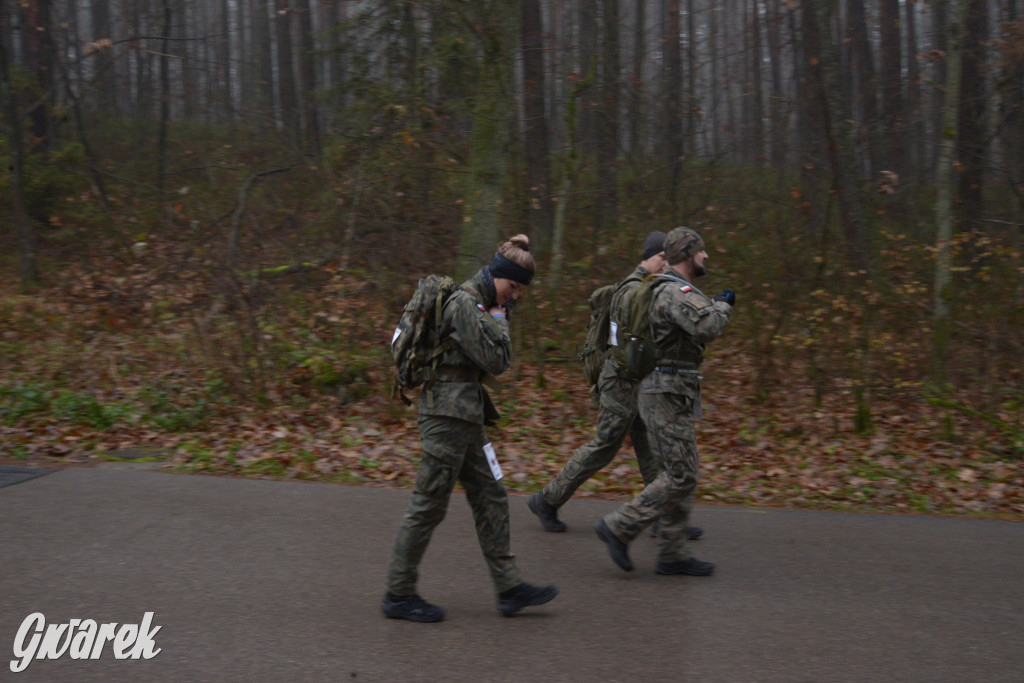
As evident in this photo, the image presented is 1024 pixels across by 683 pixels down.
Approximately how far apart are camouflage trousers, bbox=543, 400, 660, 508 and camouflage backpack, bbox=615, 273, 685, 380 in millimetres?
603

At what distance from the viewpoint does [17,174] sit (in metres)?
14.0

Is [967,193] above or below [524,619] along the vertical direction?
above

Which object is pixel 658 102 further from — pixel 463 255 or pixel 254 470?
pixel 254 470

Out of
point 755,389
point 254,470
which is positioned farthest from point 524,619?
point 755,389

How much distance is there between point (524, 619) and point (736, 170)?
11486 millimetres

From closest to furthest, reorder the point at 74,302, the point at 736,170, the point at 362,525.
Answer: the point at 362,525 → the point at 74,302 → the point at 736,170

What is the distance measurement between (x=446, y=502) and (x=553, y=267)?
697 cm

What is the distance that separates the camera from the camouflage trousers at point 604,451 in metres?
6.09

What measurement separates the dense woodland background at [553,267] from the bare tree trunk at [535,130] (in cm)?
6

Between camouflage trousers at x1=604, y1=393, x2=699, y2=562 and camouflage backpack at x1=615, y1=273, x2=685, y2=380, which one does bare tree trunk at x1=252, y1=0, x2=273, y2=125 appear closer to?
camouflage backpack at x1=615, y1=273, x2=685, y2=380

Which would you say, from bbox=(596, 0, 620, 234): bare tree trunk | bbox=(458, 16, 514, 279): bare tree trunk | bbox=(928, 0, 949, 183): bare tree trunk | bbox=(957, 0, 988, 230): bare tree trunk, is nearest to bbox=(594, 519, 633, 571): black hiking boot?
bbox=(458, 16, 514, 279): bare tree trunk

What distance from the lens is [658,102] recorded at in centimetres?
1517

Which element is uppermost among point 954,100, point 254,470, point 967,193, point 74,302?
point 954,100

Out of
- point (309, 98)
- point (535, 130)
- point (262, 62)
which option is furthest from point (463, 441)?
point (262, 62)
